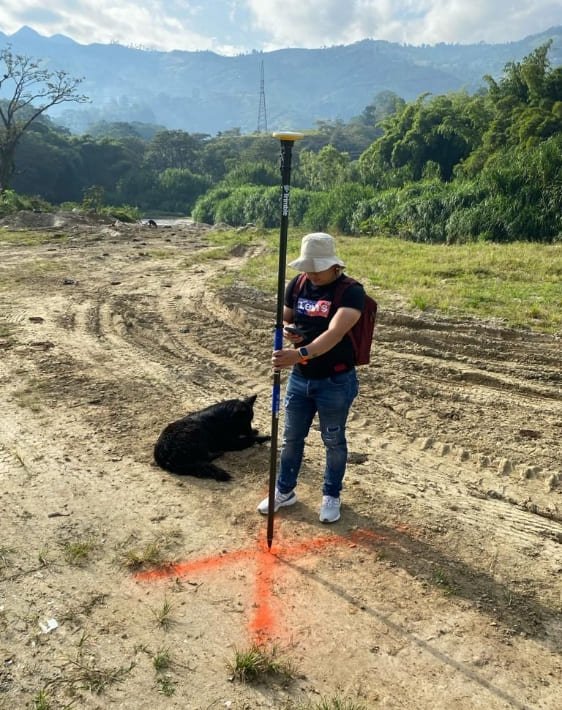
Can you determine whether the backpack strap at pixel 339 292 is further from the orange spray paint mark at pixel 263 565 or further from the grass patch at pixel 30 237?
A: the grass patch at pixel 30 237

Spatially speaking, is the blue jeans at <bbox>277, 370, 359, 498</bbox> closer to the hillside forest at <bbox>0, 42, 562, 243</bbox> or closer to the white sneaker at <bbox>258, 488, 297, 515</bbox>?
the white sneaker at <bbox>258, 488, 297, 515</bbox>

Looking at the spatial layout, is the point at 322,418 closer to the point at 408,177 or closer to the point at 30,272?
the point at 30,272

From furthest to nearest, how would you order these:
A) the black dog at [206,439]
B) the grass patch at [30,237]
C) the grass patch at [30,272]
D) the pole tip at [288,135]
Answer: the grass patch at [30,237] < the grass patch at [30,272] < the black dog at [206,439] < the pole tip at [288,135]

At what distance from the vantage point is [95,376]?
6.72m

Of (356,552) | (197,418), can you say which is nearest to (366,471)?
(356,552)

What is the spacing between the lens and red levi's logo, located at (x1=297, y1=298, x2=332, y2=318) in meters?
3.39

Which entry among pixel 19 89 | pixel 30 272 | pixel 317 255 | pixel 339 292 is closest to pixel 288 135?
pixel 317 255

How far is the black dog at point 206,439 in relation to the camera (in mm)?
4609

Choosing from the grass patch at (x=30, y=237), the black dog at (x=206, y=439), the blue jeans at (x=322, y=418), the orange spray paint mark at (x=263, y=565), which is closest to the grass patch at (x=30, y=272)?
the grass patch at (x=30, y=237)

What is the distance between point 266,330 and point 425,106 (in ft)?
111

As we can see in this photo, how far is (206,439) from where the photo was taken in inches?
189

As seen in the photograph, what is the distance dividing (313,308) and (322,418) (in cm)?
72

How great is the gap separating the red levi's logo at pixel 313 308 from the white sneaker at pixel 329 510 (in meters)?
1.32

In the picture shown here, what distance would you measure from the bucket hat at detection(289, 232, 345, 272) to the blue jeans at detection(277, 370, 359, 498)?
0.68m
